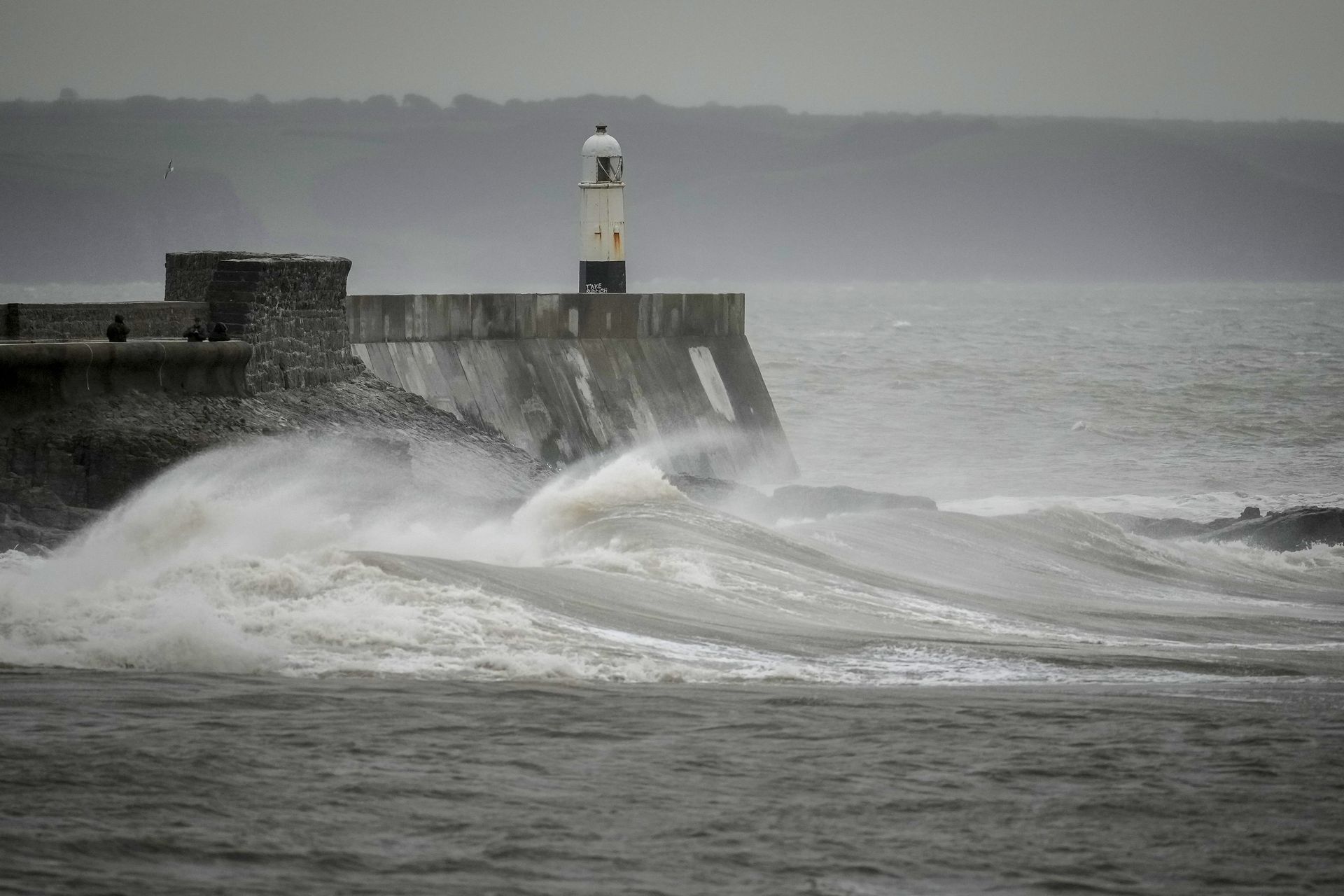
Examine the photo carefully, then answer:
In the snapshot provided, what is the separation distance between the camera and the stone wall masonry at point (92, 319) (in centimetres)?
1370

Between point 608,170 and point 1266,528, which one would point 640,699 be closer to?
point 1266,528

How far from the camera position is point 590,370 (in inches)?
720

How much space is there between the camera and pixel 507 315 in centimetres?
1764

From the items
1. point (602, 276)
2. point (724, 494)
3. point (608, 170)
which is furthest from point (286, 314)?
point (608, 170)

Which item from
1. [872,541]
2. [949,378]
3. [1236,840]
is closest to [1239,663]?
[1236,840]

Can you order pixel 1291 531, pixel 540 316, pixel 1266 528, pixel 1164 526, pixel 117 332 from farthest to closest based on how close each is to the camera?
pixel 1164 526, pixel 540 316, pixel 1266 528, pixel 1291 531, pixel 117 332

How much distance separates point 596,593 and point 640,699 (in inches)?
101

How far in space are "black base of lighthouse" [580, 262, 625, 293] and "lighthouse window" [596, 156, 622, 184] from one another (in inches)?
38.7

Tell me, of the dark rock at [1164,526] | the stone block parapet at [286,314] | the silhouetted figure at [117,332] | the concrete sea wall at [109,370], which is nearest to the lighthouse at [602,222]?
the stone block parapet at [286,314]

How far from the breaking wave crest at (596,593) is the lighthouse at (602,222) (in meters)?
5.21

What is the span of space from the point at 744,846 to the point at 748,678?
2.81 metres

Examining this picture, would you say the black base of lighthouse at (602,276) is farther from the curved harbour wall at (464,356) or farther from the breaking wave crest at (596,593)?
the breaking wave crest at (596,593)

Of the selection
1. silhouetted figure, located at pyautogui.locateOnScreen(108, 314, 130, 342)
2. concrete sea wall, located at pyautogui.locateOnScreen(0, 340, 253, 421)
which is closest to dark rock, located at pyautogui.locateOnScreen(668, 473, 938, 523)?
concrete sea wall, located at pyautogui.locateOnScreen(0, 340, 253, 421)

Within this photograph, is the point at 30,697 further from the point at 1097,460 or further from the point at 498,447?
the point at 1097,460
